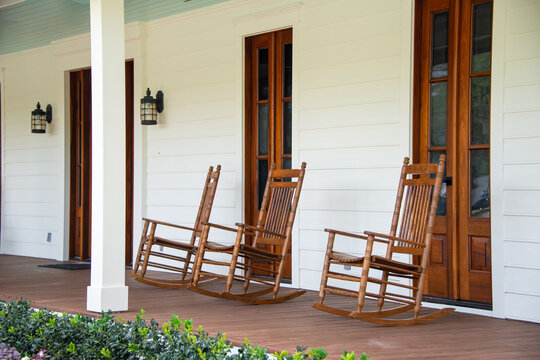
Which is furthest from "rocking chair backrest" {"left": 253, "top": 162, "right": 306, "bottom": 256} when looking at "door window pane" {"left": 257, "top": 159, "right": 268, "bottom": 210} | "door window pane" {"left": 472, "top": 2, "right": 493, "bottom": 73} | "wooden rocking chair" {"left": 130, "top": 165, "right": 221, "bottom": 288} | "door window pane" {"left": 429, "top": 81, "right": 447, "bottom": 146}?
"door window pane" {"left": 472, "top": 2, "right": 493, "bottom": 73}

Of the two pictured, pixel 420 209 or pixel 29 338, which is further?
pixel 420 209

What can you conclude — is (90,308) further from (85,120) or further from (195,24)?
(85,120)

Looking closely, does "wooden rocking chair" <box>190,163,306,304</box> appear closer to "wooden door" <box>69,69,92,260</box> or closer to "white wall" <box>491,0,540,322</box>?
"white wall" <box>491,0,540,322</box>

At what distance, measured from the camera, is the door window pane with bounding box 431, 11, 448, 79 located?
4.93m

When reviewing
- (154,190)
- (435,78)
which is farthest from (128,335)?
(154,190)

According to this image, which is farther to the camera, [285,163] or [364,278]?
[285,163]

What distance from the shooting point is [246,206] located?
6.38 m

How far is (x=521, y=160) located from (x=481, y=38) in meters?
0.94

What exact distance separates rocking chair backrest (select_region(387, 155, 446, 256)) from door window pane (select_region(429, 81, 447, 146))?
1.39 feet

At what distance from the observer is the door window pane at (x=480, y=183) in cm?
468

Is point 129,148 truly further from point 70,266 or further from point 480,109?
point 480,109

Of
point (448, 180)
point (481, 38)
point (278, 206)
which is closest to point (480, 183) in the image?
point (448, 180)

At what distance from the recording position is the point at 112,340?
136 inches

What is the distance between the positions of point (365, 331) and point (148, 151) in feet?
13.3
